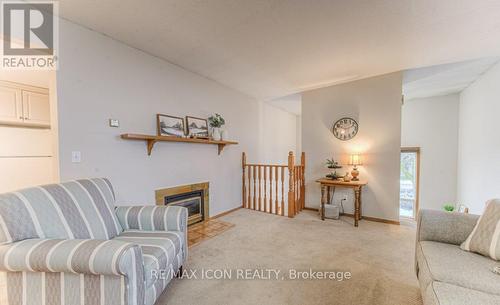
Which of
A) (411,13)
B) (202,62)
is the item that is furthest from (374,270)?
(202,62)

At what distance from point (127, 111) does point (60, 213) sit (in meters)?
1.38

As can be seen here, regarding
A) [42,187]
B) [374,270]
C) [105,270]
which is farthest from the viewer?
[374,270]

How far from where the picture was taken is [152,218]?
1823mm

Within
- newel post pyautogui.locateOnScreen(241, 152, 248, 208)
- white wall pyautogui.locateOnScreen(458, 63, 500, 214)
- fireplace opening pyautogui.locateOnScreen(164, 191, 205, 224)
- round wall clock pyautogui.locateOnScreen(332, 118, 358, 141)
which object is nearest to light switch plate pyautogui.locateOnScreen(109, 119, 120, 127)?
fireplace opening pyautogui.locateOnScreen(164, 191, 205, 224)

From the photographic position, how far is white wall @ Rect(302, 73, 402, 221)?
340 cm

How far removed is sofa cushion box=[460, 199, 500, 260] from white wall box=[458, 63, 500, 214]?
2.43m

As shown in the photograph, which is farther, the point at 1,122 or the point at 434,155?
the point at 434,155

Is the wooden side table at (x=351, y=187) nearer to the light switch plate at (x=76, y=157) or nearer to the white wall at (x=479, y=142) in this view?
the white wall at (x=479, y=142)

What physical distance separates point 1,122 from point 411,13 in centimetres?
505

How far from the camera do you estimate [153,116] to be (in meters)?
2.70

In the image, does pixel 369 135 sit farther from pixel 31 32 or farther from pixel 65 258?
pixel 31 32

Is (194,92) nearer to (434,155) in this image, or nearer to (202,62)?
(202,62)

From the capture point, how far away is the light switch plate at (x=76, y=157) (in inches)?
78.1

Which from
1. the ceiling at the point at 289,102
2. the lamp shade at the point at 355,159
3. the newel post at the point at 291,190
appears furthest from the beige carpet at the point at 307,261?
the ceiling at the point at 289,102
